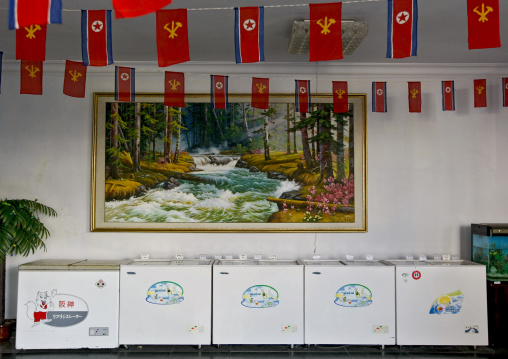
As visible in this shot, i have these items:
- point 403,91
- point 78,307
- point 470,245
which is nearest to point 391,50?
point 403,91

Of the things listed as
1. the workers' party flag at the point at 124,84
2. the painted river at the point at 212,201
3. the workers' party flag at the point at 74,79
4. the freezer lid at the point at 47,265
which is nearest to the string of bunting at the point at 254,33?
the workers' party flag at the point at 74,79

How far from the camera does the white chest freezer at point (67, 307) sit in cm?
457

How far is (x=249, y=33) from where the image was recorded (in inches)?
135

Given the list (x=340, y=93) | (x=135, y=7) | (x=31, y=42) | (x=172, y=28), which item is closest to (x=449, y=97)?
(x=340, y=93)

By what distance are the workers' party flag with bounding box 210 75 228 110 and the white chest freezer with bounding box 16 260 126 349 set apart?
2.21 meters

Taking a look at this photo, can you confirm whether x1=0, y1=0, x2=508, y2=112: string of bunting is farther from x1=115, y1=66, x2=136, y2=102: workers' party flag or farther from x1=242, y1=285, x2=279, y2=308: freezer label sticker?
x1=242, y1=285, x2=279, y2=308: freezer label sticker

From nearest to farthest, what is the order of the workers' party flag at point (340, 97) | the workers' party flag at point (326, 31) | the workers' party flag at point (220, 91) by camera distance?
the workers' party flag at point (326, 31), the workers' party flag at point (220, 91), the workers' party flag at point (340, 97)

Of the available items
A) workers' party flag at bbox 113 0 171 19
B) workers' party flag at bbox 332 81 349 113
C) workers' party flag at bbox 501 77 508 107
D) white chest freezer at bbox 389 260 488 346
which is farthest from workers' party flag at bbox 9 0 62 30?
workers' party flag at bbox 501 77 508 107

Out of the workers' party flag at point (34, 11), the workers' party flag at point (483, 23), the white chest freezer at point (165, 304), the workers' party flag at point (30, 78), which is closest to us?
the workers' party flag at point (34, 11)

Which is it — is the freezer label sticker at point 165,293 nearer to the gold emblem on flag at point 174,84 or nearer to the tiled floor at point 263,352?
the tiled floor at point 263,352

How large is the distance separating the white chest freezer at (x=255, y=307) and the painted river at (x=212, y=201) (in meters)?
0.87

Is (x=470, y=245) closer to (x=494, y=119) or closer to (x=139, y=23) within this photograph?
(x=494, y=119)

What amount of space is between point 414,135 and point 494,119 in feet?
3.47

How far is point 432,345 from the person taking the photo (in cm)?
479
